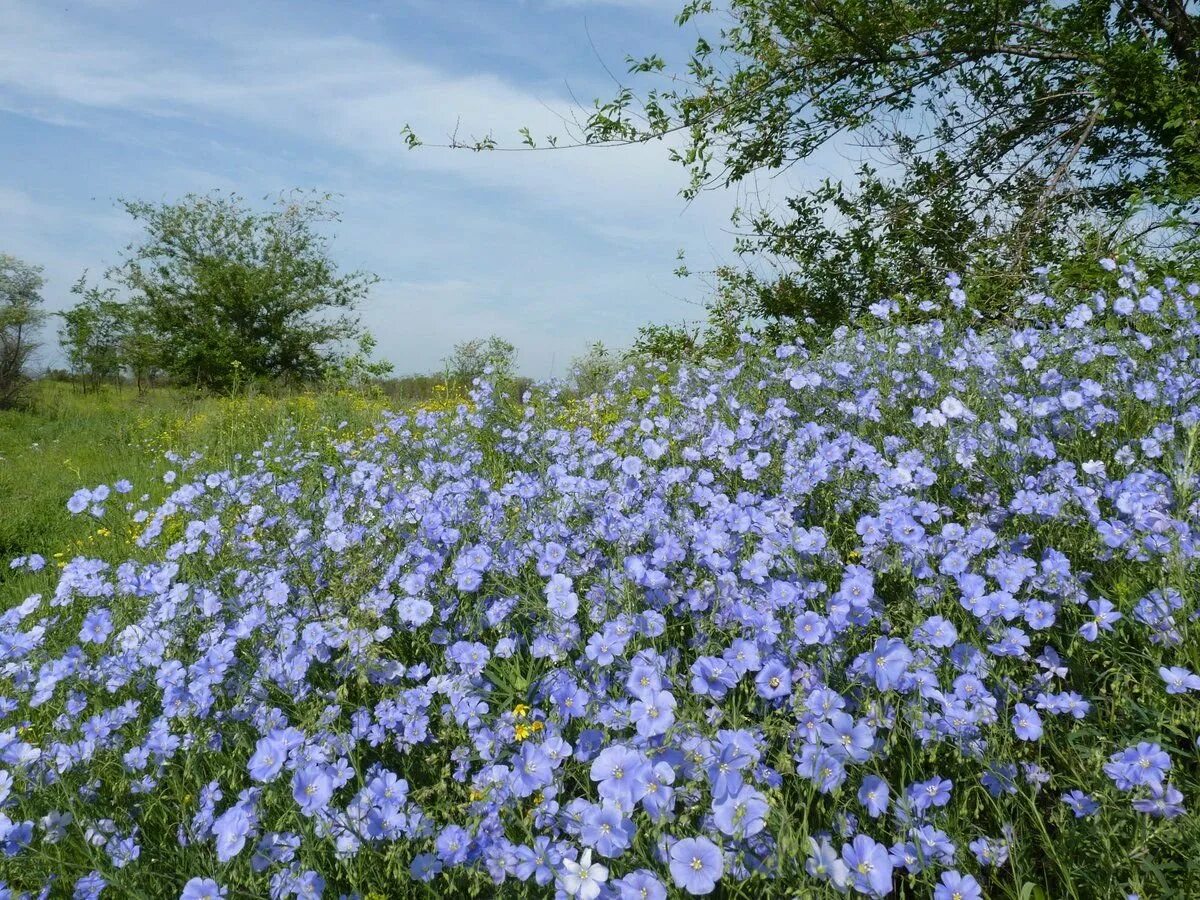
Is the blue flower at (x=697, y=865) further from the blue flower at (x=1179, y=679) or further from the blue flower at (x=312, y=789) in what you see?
the blue flower at (x=1179, y=679)

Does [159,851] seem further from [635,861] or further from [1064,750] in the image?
[1064,750]

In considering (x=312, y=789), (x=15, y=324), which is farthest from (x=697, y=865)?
(x=15, y=324)

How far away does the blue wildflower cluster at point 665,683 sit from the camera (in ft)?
5.21

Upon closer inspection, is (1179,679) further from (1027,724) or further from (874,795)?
(874,795)

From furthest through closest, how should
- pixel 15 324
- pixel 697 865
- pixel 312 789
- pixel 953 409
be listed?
1. pixel 15 324
2. pixel 953 409
3. pixel 312 789
4. pixel 697 865

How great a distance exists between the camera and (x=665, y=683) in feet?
5.98

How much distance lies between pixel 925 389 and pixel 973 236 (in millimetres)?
3413

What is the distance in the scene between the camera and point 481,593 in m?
2.61

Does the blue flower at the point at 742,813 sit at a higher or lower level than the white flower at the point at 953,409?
lower

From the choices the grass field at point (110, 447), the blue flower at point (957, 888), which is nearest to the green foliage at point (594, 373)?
the grass field at point (110, 447)

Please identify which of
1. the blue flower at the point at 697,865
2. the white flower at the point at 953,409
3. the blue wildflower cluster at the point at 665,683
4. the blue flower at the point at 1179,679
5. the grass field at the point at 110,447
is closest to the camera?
the blue flower at the point at 697,865

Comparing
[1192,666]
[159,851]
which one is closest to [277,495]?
[159,851]

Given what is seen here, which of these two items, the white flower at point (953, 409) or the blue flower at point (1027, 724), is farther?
the white flower at point (953, 409)

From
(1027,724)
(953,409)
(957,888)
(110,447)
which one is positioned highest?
(953,409)
